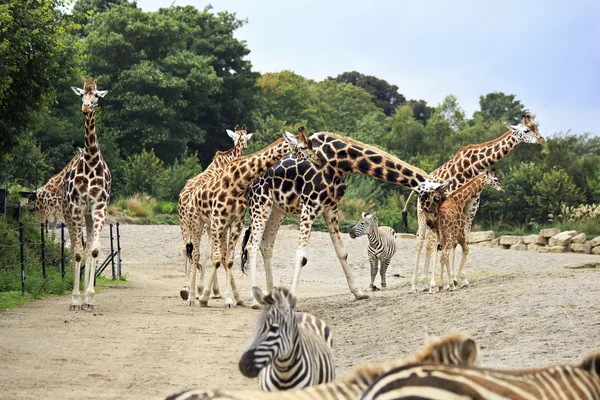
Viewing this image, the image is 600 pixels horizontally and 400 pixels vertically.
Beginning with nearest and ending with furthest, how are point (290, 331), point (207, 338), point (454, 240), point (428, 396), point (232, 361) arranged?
1. point (428, 396)
2. point (290, 331)
3. point (232, 361)
4. point (207, 338)
5. point (454, 240)

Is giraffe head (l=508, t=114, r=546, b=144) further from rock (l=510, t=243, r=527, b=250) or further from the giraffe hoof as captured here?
rock (l=510, t=243, r=527, b=250)

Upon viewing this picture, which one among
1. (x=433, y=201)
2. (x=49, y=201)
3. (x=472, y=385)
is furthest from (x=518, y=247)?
(x=472, y=385)

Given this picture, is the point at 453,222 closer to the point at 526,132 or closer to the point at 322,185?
the point at 322,185

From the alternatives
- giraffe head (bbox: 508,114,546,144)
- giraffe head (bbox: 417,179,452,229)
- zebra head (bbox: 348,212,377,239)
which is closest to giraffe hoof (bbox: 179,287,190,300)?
giraffe head (bbox: 417,179,452,229)

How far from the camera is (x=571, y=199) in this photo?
39281mm

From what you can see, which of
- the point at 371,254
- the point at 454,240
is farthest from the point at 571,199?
the point at 454,240

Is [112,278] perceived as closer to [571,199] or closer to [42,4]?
[42,4]

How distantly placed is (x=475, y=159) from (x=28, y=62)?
8759 millimetres

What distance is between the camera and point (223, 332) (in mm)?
12617

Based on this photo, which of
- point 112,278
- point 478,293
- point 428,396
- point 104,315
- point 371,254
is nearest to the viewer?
point 428,396

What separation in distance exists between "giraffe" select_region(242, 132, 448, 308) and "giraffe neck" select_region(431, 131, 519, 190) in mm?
2152

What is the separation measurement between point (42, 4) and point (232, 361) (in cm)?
1137

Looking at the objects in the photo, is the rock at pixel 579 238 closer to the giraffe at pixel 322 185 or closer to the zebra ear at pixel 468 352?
the giraffe at pixel 322 185

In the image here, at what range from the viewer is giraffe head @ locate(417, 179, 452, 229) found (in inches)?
587
